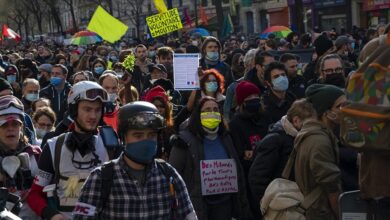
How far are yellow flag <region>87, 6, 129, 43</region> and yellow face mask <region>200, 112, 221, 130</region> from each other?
1395 cm

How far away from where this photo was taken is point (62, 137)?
4.74 metres

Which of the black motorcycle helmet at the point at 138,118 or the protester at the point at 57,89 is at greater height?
the black motorcycle helmet at the point at 138,118

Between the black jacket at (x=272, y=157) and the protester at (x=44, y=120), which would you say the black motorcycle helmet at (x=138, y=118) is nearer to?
the black jacket at (x=272, y=157)

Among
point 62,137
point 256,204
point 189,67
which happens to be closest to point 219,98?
point 189,67

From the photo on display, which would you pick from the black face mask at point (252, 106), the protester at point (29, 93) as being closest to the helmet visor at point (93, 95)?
the black face mask at point (252, 106)

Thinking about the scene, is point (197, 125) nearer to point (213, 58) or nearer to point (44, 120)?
point (44, 120)

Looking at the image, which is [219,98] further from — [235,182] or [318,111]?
[318,111]

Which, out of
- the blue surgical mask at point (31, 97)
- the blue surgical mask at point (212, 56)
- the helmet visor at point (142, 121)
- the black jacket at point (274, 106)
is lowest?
the black jacket at point (274, 106)

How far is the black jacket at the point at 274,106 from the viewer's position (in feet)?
24.0

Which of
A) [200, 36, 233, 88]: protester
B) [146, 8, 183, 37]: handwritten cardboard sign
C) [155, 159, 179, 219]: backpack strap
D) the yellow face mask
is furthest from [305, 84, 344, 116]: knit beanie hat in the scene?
[146, 8, 183, 37]: handwritten cardboard sign

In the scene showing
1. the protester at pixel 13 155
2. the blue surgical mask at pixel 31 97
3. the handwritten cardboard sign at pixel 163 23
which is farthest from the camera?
the handwritten cardboard sign at pixel 163 23

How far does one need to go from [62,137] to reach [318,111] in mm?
1867

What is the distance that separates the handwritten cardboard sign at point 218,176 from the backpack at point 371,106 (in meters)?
2.78

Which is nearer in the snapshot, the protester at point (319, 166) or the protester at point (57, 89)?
the protester at point (319, 166)
